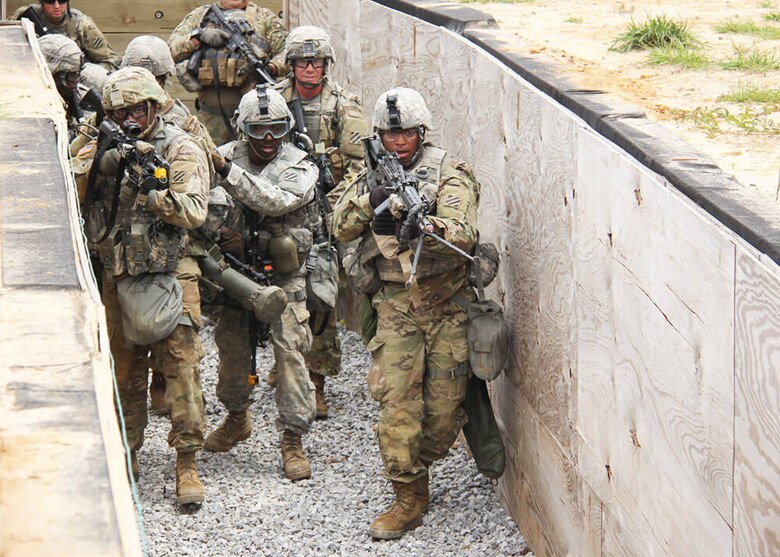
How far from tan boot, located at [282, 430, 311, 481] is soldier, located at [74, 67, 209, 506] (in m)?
0.63

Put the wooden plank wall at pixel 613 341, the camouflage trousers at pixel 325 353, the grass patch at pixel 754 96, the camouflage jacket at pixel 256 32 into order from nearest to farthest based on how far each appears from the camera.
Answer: the wooden plank wall at pixel 613 341 < the grass patch at pixel 754 96 < the camouflage trousers at pixel 325 353 < the camouflage jacket at pixel 256 32

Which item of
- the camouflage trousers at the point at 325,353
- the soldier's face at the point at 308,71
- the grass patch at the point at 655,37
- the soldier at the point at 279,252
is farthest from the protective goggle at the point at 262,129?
the grass patch at the point at 655,37

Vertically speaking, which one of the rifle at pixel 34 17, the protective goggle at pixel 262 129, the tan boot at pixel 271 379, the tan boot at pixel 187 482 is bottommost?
the tan boot at pixel 271 379

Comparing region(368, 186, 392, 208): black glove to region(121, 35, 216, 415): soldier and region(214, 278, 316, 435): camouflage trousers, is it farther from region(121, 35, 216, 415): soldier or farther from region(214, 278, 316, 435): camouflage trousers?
region(121, 35, 216, 415): soldier

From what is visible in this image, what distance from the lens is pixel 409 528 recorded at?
22.2 ft

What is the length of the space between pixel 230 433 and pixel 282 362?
1.98 feet

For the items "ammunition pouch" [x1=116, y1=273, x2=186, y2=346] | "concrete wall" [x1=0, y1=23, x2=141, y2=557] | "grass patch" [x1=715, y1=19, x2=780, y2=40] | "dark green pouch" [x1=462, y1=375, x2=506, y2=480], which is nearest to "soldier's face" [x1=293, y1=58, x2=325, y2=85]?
"ammunition pouch" [x1=116, y1=273, x2=186, y2=346]

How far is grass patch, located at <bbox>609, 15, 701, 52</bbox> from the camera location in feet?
24.7

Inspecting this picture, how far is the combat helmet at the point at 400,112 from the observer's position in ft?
21.2

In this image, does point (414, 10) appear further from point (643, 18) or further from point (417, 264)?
point (417, 264)

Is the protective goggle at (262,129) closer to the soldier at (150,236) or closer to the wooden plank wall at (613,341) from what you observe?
the soldier at (150,236)

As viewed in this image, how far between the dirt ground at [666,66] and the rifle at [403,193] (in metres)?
0.88

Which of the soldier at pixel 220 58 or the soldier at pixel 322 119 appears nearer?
the soldier at pixel 322 119

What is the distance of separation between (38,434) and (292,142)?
5368 millimetres
